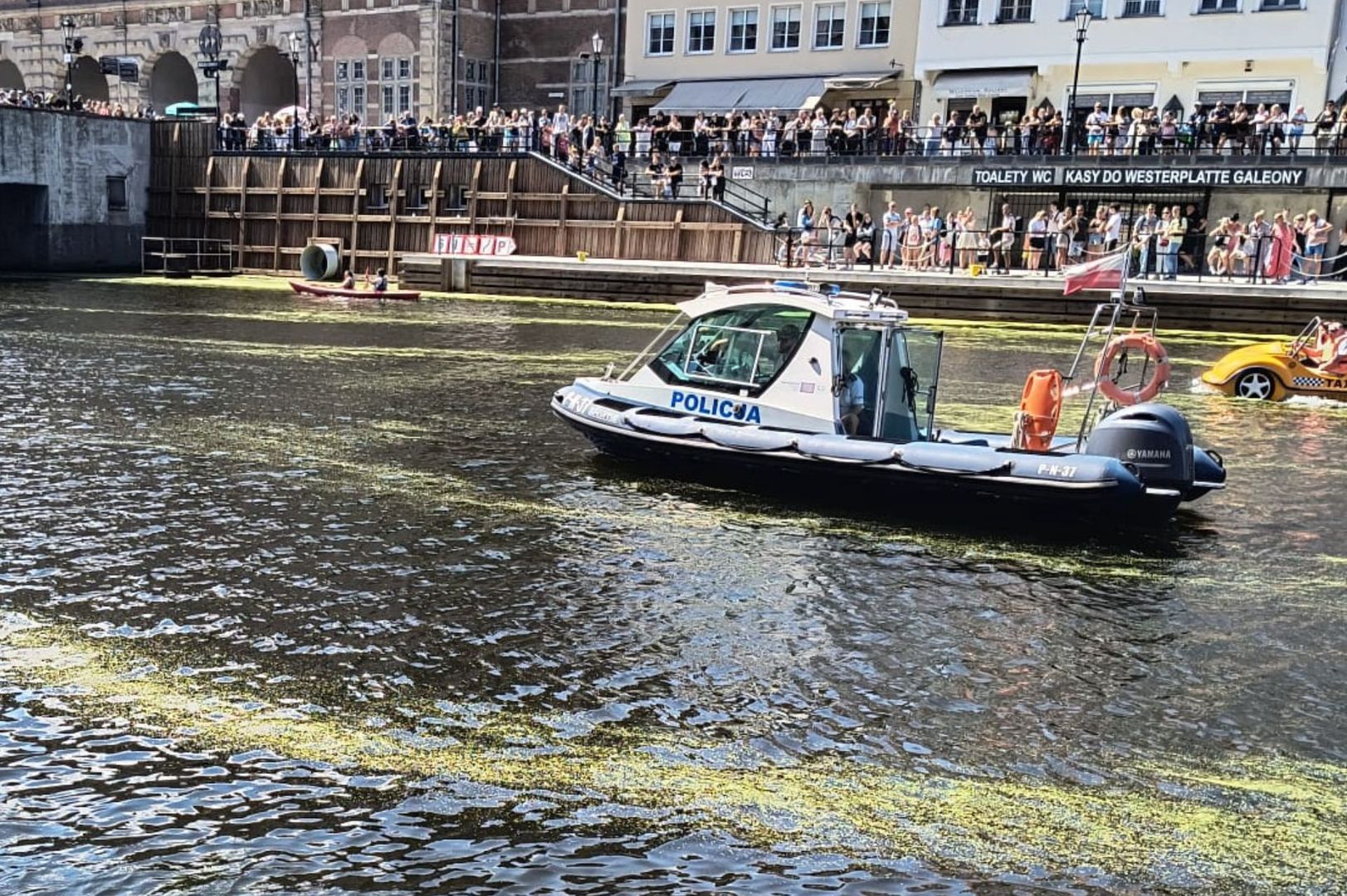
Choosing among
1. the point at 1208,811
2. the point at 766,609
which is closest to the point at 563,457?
the point at 766,609

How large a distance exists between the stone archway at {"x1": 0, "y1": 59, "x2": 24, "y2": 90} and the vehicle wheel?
68.7 meters

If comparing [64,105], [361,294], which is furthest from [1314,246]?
[64,105]

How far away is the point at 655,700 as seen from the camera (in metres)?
8.48

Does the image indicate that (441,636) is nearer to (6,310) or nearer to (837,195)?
(6,310)

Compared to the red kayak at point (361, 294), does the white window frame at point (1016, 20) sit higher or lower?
higher

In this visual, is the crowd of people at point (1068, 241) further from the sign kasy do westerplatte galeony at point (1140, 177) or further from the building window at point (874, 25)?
the building window at point (874, 25)

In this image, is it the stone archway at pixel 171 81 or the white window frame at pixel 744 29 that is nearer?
the white window frame at pixel 744 29

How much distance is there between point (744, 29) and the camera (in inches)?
2008

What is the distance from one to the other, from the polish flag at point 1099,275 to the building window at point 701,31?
3988 centimetres

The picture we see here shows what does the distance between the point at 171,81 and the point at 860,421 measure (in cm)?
6345

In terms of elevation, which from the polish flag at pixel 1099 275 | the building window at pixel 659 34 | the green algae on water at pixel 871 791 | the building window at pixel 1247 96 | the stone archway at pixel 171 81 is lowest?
the green algae on water at pixel 871 791

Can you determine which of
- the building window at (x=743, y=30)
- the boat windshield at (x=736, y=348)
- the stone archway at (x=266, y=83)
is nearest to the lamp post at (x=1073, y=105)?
the building window at (x=743, y=30)

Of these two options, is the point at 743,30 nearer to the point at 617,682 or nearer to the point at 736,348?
the point at 736,348

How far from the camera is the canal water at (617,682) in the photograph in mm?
6598
